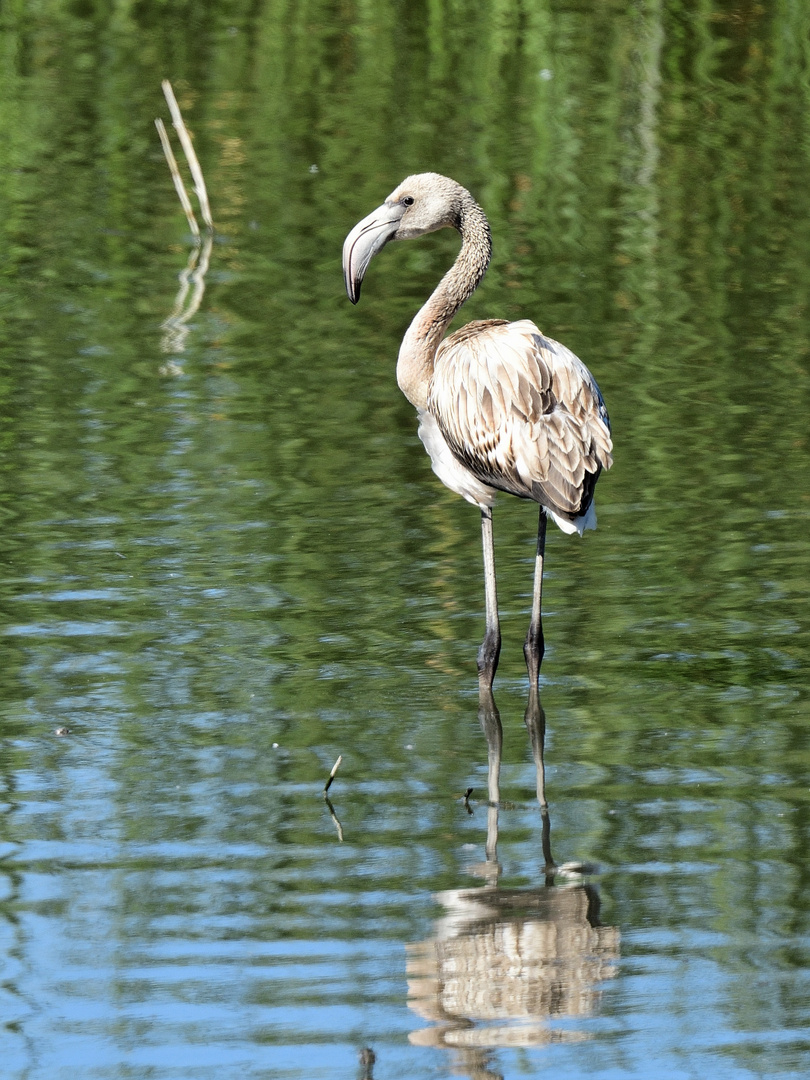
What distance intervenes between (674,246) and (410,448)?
4788 mm

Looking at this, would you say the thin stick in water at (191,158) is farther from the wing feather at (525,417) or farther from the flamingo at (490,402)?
the wing feather at (525,417)

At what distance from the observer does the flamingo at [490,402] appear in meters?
6.74

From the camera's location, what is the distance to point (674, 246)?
46.4ft

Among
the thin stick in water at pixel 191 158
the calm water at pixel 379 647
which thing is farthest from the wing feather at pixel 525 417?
the thin stick in water at pixel 191 158

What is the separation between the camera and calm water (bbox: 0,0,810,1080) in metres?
4.77

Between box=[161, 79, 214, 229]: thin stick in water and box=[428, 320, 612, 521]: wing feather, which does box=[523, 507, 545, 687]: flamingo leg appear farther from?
box=[161, 79, 214, 229]: thin stick in water

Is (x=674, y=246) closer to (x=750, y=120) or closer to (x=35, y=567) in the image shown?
(x=750, y=120)

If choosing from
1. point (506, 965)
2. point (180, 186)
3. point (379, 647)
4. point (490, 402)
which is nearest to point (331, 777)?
point (506, 965)

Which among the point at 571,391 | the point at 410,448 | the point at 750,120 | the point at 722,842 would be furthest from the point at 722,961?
the point at 750,120

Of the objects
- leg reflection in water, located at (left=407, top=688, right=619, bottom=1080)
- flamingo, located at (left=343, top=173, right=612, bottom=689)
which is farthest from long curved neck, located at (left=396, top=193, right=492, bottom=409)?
leg reflection in water, located at (left=407, top=688, right=619, bottom=1080)

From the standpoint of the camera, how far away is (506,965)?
15.9ft

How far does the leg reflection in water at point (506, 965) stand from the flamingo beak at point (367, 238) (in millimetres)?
2866

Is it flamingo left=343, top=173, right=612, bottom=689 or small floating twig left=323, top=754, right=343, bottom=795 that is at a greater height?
flamingo left=343, top=173, right=612, bottom=689

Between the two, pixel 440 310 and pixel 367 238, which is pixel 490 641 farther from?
pixel 367 238
